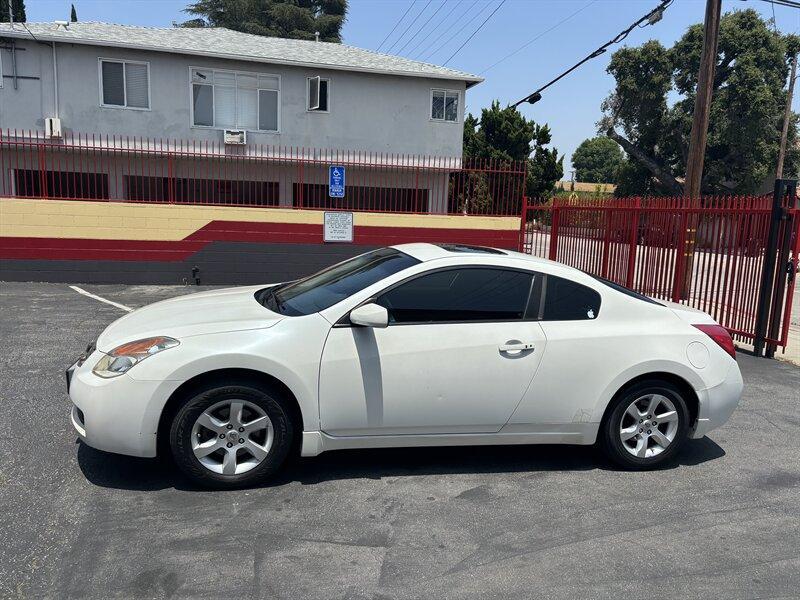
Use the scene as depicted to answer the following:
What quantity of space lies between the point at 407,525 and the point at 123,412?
173cm

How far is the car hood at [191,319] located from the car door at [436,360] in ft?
1.80

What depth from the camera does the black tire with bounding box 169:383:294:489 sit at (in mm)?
3840

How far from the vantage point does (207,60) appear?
17484mm

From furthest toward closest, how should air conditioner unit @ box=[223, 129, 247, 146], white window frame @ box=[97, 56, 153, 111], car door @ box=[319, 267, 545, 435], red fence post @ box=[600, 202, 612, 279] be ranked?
1. air conditioner unit @ box=[223, 129, 247, 146]
2. white window frame @ box=[97, 56, 153, 111]
3. red fence post @ box=[600, 202, 612, 279]
4. car door @ box=[319, 267, 545, 435]

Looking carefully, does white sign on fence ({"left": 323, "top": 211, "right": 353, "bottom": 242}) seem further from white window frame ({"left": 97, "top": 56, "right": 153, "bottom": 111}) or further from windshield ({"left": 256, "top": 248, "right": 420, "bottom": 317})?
windshield ({"left": 256, "top": 248, "right": 420, "bottom": 317})

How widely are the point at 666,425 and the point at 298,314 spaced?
262cm

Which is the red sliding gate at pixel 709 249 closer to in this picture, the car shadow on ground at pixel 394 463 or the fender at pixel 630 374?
the car shadow on ground at pixel 394 463

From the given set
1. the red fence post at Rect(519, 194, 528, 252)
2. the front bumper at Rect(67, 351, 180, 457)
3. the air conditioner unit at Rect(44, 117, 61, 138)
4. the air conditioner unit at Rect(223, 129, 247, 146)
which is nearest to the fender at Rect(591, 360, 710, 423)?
the front bumper at Rect(67, 351, 180, 457)

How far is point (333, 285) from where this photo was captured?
4602mm

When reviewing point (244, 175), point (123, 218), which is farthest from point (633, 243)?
point (244, 175)

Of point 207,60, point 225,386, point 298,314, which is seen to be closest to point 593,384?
point 298,314

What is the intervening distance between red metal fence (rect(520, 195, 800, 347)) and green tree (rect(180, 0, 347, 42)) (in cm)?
3070

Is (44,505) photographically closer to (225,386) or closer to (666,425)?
(225,386)

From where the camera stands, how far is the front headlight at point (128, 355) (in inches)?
151
